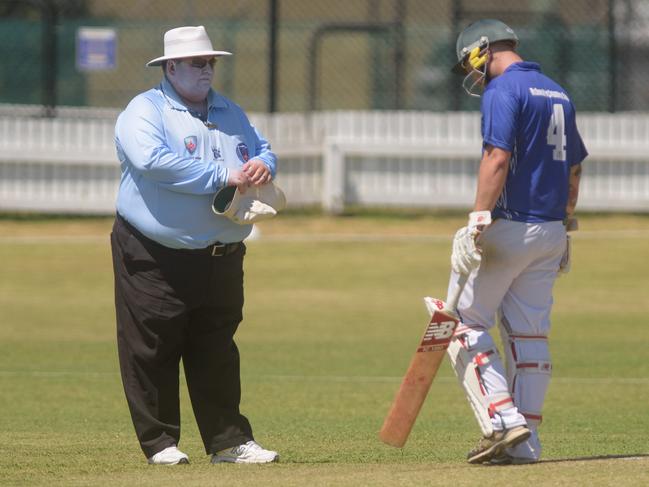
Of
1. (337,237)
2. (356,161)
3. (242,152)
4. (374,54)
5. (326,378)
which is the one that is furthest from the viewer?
(374,54)

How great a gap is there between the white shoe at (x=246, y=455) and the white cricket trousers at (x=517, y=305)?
1.16 meters

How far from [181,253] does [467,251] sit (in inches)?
55.1

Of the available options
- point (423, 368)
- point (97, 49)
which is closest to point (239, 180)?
point (423, 368)

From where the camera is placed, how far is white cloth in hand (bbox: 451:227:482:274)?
22.2ft

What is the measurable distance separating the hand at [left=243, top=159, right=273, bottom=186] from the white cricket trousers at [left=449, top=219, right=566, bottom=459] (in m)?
1.03

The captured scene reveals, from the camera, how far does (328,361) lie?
12.1m

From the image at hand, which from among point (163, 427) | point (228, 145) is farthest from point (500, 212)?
point (163, 427)

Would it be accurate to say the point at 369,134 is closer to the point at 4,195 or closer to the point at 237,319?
the point at 4,195

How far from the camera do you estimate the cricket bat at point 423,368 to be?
6.93 metres

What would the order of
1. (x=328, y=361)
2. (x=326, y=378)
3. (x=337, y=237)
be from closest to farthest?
(x=326, y=378), (x=328, y=361), (x=337, y=237)

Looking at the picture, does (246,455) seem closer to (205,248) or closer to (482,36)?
(205,248)

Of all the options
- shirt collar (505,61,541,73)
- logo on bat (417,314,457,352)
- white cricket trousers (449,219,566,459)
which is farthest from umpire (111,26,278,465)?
shirt collar (505,61,541,73)

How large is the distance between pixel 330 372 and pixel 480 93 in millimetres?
4608

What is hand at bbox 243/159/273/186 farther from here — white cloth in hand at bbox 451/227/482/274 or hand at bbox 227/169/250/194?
white cloth in hand at bbox 451/227/482/274
